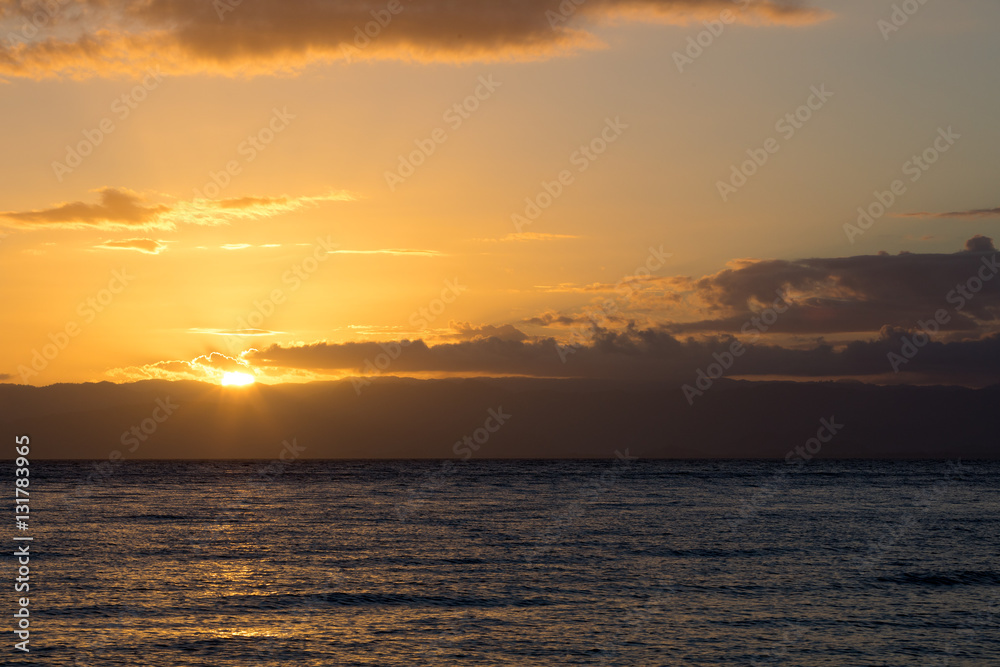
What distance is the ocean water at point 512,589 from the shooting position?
25812mm

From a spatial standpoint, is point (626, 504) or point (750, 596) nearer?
point (750, 596)

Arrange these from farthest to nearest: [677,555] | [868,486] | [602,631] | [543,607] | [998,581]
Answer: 1. [868,486]
2. [677,555]
3. [998,581]
4. [543,607]
5. [602,631]

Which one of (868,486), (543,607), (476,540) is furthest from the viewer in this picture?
(868,486)

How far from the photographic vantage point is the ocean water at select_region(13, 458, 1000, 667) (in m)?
25.8

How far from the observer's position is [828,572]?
40.5 m

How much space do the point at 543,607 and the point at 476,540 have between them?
817 inches

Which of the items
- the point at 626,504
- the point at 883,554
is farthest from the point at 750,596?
the point at 626,504

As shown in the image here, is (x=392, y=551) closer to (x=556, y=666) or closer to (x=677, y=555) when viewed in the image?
(x=677, y=555)

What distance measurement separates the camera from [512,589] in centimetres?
3509

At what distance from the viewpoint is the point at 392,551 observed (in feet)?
153

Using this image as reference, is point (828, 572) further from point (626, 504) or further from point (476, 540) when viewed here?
point (626, 504)

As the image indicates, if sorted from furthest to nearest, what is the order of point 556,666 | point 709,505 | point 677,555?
1. point 709,505
2. point 677,555
3. point 556,666

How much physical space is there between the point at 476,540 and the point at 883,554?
922 inches

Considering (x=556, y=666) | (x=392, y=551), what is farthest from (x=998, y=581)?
(x=392, y=551)
